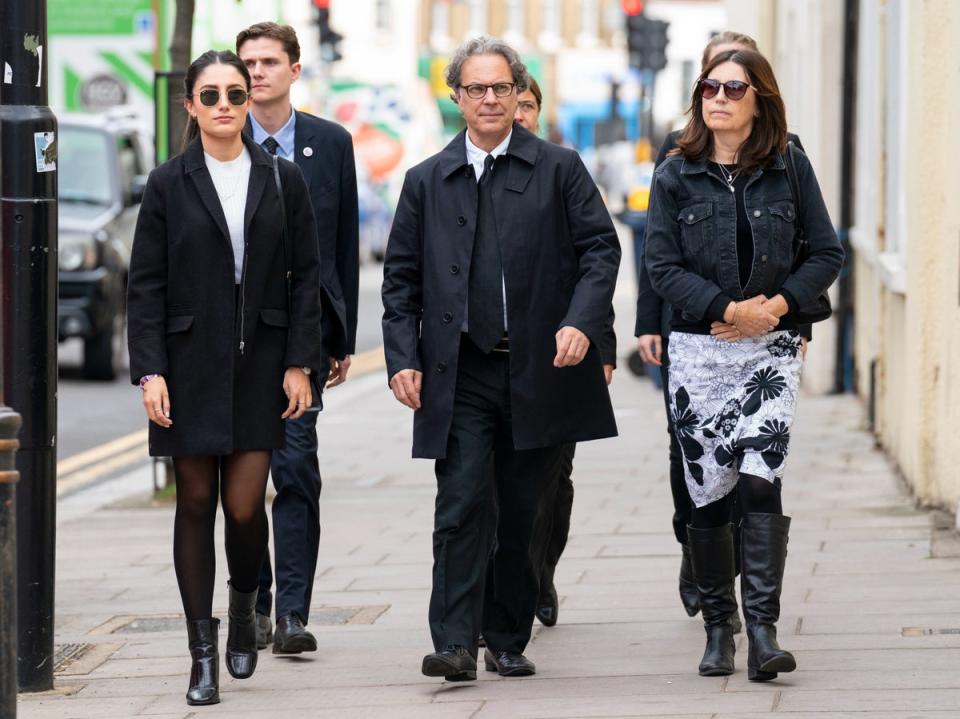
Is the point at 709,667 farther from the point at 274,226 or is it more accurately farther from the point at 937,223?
the point at 937,223

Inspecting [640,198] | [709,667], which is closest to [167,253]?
[709,667]

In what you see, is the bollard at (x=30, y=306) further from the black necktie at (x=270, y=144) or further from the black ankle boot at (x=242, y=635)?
the black necktie at (x=270, y=144)

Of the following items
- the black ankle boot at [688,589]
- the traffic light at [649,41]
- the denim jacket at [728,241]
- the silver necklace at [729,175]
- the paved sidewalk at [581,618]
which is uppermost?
the traffic light at [649,41]

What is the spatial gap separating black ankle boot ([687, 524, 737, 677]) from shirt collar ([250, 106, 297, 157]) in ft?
5.96

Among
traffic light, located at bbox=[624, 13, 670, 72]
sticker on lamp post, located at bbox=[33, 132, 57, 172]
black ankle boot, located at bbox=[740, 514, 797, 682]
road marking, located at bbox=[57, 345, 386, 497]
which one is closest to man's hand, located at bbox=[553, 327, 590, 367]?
black ankle boot, located at bbox=[740, 514, 797, 682]

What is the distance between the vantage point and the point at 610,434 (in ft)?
19.8

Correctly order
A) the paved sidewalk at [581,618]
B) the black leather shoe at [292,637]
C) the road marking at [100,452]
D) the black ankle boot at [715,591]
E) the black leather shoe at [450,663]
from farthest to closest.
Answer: the road marking at [100,452]
the black leather shoe at [292,637]
the black ankle boot at [715,591]
the black leather shoe at [450,663]
the paved sidewalk at [581,618]

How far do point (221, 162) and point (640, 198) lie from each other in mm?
10681

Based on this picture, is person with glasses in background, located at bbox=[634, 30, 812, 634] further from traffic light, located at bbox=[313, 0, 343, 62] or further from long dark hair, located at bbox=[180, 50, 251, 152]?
traffic light, located at bbox=[313, 0, 343, 62]

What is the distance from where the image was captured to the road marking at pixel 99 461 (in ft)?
38.0

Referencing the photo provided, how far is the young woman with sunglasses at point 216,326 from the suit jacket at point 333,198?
757 millimetres

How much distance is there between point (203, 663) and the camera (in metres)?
5.79

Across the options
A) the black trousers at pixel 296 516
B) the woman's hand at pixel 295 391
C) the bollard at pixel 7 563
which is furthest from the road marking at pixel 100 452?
the bollard at pixel 7 563

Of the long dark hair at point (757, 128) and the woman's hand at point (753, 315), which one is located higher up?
the long dark hair at point (757, 128)
